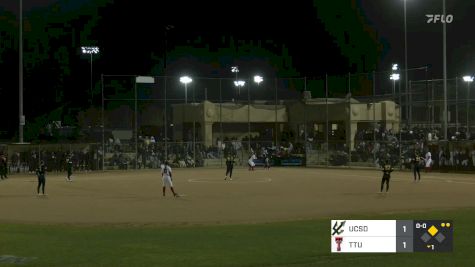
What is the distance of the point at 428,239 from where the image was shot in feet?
37.3

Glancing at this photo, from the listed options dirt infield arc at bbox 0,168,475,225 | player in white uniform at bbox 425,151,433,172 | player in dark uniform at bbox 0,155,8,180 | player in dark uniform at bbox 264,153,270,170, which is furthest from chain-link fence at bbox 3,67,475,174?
dirt infield arc at bbox 0,168,475,225

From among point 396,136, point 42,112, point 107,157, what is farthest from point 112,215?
point 42,112

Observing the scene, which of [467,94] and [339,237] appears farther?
[467,94]

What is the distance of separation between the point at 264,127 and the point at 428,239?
55686 mm

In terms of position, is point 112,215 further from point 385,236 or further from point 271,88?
point 271,88

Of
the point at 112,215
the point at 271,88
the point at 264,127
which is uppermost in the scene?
the point at 271,88

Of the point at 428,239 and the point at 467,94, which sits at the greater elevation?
the point at 467,94

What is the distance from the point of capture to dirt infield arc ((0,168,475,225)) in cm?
2338

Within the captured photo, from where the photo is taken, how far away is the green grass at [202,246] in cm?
1372

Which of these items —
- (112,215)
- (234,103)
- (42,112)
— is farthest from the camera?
(42,112)
